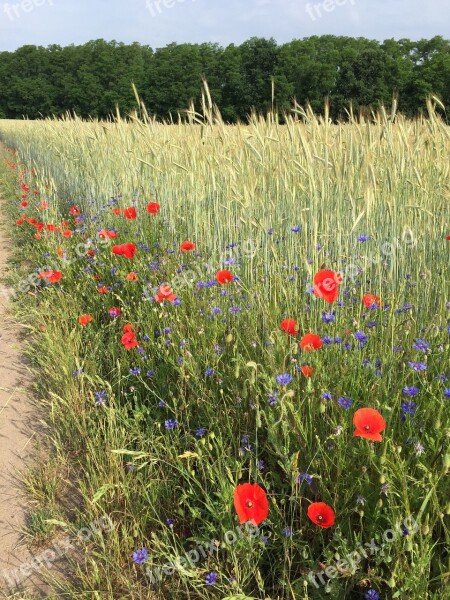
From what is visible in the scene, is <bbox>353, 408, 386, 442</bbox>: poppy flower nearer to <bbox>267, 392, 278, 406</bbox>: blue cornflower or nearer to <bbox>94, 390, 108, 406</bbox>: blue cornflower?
<bbox>267, 392, 278, 406</bbox>: blue cornflower

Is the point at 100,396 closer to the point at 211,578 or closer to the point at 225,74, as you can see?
the point at 211,578

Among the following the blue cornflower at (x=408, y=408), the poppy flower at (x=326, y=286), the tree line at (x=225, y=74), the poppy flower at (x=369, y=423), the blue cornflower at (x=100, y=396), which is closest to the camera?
the poppy flower at (x=369, y=423)

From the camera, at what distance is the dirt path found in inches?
62.9

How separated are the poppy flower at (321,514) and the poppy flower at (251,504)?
11 cm

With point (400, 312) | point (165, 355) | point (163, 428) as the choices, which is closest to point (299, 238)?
point (400, 312)

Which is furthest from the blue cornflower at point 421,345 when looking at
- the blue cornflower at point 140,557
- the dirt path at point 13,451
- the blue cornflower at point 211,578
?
the dirt path at point 13,451

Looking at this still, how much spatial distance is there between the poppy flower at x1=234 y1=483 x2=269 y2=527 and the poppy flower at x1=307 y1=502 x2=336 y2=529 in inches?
4.5

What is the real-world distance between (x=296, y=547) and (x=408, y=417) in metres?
0.50

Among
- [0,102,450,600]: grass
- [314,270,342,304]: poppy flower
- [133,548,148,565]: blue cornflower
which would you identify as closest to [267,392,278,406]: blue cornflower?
[0,102,450,600]: grass

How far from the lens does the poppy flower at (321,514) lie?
115 cm

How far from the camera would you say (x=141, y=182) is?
4.19 m

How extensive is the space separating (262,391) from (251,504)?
674mm

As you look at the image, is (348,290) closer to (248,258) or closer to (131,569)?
(248,258)

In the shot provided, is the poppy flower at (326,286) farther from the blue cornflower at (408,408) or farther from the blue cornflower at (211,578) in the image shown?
the blue cornflower at (211,578)
